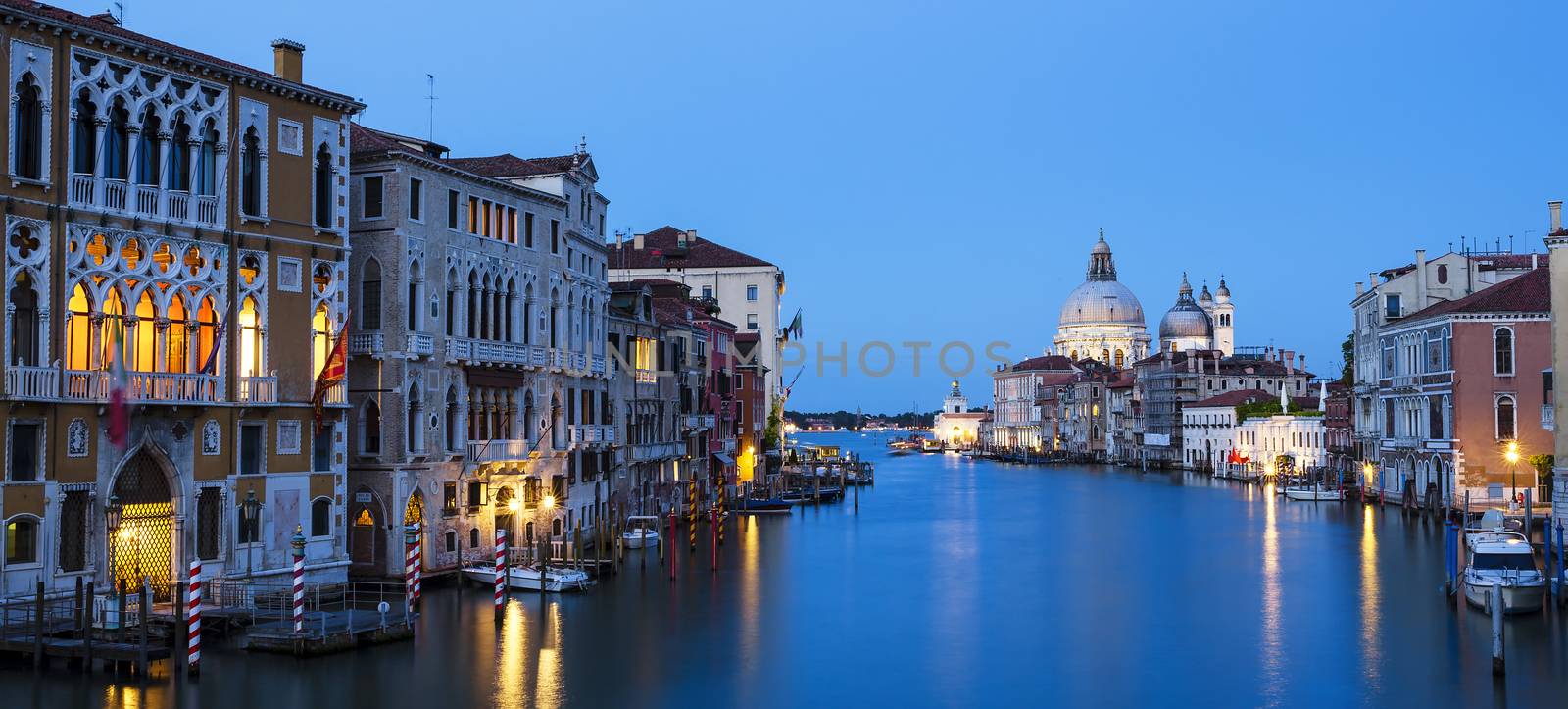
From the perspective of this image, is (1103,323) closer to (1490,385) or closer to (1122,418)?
(1122,418)

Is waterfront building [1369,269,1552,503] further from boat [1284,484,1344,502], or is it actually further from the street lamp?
boat [1284,484,1344,502]

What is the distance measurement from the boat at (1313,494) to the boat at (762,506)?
20.1 metres

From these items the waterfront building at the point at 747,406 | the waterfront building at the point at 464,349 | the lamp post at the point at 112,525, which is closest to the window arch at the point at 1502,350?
the waterfront building at the point at 747,406

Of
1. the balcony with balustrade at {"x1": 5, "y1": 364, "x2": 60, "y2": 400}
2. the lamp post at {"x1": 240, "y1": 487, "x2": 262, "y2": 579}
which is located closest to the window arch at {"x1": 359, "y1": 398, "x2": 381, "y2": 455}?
the lamp post at {"x1": 240, "y1": 487, "x2": 262, "y2": 579}

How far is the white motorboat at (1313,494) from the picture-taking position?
5843cm

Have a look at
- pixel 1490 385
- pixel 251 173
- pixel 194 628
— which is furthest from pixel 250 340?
pixel 1490 385

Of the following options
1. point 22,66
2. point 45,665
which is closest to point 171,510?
point 45,665

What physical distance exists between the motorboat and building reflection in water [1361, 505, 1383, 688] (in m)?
1.85

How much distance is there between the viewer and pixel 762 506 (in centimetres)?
5316

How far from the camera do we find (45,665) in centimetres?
1883

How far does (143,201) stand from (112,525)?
4.38 m

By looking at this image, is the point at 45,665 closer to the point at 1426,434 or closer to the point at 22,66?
the point at 22,66

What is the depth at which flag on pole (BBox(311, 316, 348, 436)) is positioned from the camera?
79.6 feet

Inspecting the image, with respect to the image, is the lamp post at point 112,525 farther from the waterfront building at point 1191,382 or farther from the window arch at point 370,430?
the waterfront building at point 1191,382
